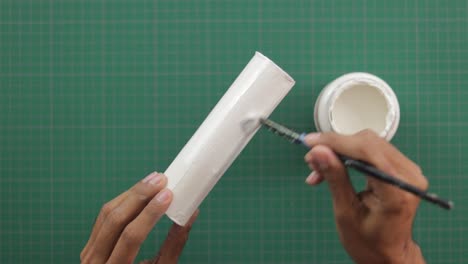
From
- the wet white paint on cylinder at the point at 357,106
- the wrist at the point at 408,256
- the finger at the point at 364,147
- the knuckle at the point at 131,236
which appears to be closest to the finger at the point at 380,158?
the finger at the point at 364,147

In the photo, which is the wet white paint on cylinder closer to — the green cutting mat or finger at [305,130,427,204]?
the green cutting mat

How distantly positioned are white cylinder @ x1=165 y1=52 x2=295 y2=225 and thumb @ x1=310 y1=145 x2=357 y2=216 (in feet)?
0.54

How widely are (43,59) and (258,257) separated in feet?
2.15

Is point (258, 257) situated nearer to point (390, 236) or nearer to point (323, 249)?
point (323, 249)

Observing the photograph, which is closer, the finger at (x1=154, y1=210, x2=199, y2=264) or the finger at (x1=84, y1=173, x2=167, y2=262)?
the finger at (x1=84, y1=173, x2=167, y2=262)

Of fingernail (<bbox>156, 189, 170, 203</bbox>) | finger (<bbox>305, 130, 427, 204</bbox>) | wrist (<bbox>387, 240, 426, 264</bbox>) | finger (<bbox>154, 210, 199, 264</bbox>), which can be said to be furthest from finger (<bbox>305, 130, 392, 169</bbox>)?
finger (<bbox>154, 210, 199, 264</bbox>)

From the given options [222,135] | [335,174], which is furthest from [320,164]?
[222,135]

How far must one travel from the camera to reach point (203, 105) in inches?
37.1

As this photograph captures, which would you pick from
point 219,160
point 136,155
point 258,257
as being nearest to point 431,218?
point 258,257

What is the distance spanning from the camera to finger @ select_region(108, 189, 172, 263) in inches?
26.6

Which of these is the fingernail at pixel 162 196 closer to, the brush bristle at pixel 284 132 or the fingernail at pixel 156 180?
the fingernail at pixel 156 180

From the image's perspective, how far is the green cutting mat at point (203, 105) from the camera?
3.10ft

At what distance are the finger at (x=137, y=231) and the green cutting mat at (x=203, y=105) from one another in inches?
10.4

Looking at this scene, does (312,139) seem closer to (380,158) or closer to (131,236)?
(380,158)
